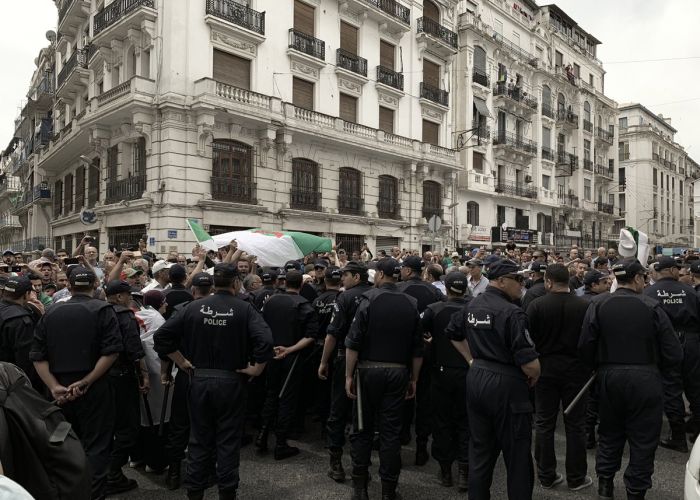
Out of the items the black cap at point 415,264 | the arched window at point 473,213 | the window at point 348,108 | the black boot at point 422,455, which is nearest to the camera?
the black boot at point 422,455

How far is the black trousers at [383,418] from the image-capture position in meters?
4.41

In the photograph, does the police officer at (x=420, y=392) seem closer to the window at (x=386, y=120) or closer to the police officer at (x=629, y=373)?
the police officer at (x=629, y=373)

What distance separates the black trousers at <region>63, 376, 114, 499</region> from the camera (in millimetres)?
4129

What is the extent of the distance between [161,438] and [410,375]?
259cm

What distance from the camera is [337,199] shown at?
2148cm

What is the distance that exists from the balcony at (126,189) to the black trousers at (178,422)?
14.0 m

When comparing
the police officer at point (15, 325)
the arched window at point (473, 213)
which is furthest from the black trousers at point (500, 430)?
the arched window at point (473, 213)

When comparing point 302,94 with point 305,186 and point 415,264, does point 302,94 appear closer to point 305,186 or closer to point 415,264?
point 305,186

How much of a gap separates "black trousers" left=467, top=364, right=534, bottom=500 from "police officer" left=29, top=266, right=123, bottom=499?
305 centimetres

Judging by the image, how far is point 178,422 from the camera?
4.75 metres

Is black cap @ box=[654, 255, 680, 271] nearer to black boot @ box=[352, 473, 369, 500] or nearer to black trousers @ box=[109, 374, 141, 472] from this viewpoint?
black boot @ box=[352, 473, 369, 500]

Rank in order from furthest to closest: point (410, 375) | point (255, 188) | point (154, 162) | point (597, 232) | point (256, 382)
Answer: point (597, 232)
point (255, 188)
point (154, 162)
point (256, 382)
point (410, 375)

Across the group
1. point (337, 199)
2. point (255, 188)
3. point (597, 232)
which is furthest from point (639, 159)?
point (255, 188)

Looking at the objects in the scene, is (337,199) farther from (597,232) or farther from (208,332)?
(597,232)
